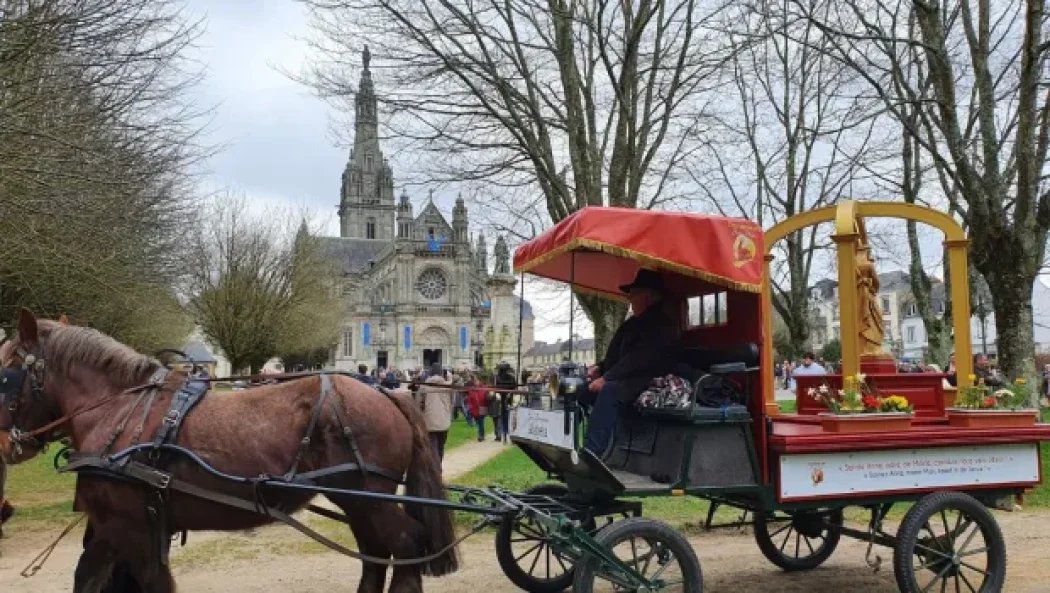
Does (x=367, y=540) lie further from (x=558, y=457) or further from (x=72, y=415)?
(x=72, y=415)

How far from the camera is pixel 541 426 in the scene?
5930mm

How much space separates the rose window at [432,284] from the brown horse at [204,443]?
92.3 metres

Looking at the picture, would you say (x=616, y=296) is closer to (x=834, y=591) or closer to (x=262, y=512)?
(x=834, y=591)

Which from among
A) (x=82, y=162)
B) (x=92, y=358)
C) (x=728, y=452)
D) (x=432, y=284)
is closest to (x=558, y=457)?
(x=728, y=452)

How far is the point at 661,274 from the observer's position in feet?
20.8

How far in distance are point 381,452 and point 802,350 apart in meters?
18.2

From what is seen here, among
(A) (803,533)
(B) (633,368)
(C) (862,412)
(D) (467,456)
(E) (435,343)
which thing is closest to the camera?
(B) (633,368)

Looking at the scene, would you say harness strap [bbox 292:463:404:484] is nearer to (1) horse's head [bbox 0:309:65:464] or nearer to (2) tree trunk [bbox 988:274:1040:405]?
(1) horse's head [bbox 0:309:65:464]

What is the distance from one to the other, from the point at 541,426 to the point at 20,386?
3332 millimetres

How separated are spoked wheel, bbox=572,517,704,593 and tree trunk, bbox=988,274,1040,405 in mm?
A: 8634

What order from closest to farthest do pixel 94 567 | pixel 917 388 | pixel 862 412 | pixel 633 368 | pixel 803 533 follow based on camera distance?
pixel 94 567, pixel 633 368, pixel 862 412, pixel 803 533, pixel 917 388

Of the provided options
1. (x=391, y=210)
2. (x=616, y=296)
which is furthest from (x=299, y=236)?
(x=391, y=210)

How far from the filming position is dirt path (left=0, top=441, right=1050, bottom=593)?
6.82m

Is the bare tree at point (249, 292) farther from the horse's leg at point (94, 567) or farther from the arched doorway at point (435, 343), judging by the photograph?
the arched doorway at point (435, 343)
